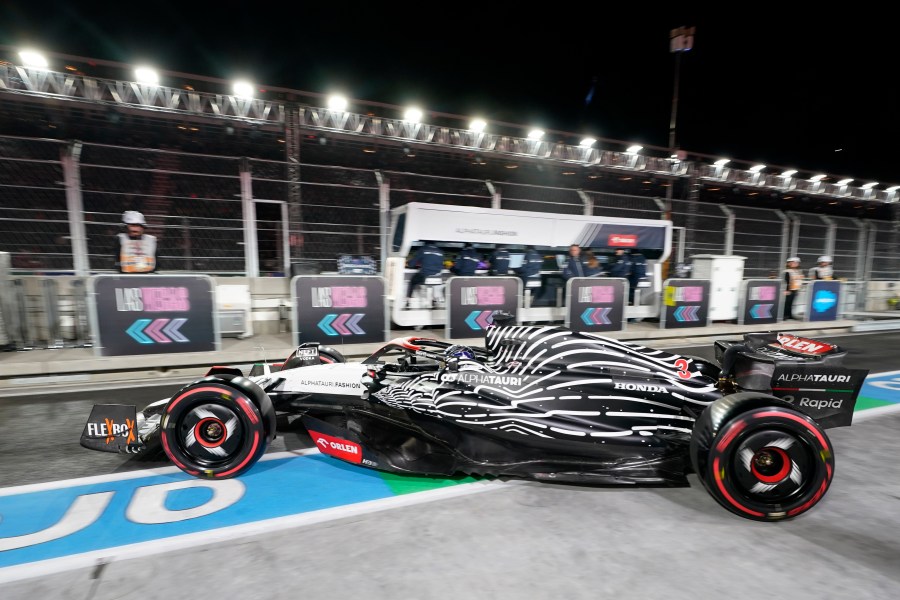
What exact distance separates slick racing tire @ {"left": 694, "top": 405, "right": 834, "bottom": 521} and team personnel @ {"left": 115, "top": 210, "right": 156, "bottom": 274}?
7303 mm

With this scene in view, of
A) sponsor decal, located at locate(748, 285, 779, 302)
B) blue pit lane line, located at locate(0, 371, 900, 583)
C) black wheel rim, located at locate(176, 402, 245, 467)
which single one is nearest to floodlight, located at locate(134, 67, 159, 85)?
blue pit lane line, located at locate(0, 371, 900, 583)

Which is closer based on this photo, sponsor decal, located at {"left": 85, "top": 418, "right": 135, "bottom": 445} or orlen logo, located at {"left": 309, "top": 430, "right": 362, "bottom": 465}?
sponsor decal, located at {"left": 85, "top": 418, "right": 135, "bottom": 445}

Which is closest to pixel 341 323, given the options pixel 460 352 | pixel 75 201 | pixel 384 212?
pixel 384 212

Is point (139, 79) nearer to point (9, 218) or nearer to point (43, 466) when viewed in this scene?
point (9, 218)

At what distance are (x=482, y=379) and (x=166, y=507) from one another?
2.19 meters

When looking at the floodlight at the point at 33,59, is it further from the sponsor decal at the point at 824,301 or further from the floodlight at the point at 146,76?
the sponsor decal at the point at 824,301

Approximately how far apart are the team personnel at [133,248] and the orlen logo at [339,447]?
16.3 ft

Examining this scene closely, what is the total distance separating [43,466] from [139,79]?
1058 centimetres

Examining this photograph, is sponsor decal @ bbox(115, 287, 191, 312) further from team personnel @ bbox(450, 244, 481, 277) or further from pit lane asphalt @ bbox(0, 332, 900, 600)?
team personnel @ bbox(450, 244, 481, 277)

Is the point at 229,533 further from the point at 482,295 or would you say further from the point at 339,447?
the point at 482,295

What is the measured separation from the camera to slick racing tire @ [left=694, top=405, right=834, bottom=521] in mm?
2580

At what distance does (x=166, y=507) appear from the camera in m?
2.70

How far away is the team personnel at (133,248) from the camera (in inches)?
250

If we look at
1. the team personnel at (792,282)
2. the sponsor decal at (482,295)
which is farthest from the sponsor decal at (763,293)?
the sponsor decal at (482,295)
